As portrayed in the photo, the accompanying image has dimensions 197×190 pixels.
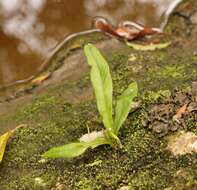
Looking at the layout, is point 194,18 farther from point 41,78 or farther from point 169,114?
point 169,114

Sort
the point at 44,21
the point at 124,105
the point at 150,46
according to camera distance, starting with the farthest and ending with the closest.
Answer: the point at 44,21
the point at 150,46
the point at 124,105

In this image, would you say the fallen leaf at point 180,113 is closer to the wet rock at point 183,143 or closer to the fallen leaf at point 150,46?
the wet rock at point 183,143

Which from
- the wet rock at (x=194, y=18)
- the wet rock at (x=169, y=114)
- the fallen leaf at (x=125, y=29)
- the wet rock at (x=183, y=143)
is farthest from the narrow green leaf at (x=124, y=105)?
the wet rock at (x=194, y=18)

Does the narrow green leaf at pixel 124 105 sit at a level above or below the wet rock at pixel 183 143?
above

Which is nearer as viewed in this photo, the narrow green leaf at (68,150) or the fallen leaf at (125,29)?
the narrow green leaf at (68,150)

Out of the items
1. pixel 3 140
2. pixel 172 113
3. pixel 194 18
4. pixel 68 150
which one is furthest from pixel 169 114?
pixel 194 18

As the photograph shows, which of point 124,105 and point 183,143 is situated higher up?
point 124,105
